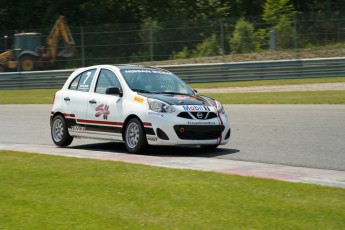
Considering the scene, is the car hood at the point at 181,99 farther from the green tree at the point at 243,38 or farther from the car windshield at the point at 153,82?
the green tree at the point at 243,38

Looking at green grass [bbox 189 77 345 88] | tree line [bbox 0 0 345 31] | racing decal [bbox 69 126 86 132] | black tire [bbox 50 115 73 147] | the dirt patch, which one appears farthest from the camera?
tree line [bbox 0 0 345 31]

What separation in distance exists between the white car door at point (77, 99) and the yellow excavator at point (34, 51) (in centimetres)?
2135

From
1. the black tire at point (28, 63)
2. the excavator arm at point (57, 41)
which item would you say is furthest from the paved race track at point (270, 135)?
the black tire at point (28, 63)

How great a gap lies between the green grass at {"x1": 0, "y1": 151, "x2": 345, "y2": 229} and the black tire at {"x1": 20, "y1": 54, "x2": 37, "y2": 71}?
88.5 ft

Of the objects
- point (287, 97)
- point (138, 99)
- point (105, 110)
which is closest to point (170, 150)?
point (138, 99)

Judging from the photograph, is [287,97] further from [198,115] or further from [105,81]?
[198,115]

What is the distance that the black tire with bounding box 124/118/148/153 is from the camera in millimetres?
12023

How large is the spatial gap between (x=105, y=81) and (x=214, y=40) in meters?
20.1

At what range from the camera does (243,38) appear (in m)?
32.9

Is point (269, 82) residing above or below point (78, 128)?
above

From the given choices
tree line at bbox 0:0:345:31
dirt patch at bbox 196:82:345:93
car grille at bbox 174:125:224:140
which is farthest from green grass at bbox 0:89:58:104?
tree line at bbox 0:0:345:31

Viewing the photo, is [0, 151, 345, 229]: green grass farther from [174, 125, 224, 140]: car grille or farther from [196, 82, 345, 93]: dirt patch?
[196, 82, 345, 93]: dirt patch

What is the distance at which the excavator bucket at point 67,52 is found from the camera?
34703mm

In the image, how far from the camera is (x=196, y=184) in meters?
8.44
